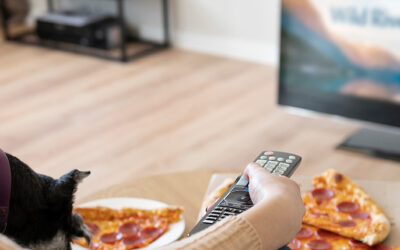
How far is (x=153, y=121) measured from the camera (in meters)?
3.11

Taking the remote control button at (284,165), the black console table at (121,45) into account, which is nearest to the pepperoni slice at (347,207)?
the remote control button at (284,165)

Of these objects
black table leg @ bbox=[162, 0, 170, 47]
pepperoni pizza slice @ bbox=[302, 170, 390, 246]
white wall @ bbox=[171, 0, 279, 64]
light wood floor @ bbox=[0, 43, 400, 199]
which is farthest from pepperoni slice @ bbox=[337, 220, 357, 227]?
black table leg @ bbox=[162, 0, 170, 47]

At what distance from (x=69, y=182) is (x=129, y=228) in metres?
0.34

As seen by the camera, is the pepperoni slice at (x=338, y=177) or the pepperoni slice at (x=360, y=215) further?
the pepperoni slice at (x=338, y=177)

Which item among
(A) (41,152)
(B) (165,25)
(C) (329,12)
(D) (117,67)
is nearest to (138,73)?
(D) (117,67)

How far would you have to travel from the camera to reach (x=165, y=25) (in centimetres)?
433

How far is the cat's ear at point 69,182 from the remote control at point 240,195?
0.19 meters

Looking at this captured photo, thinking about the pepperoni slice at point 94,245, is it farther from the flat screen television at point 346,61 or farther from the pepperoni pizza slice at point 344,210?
the flat screen television at point 346,61

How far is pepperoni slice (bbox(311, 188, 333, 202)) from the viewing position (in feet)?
4.31

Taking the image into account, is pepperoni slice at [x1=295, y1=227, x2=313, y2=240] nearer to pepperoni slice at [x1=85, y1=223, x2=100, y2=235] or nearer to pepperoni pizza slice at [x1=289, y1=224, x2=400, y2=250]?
pepperoni pizza slice at [x1=289, y1=224, x2=400, y2=250]

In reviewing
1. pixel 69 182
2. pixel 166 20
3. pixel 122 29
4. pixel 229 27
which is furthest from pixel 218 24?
pixel 69 182

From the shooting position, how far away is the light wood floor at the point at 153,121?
267 cm

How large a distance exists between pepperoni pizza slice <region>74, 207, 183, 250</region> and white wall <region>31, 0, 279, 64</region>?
2.77 metres

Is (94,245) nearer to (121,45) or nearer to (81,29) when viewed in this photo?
(121,45)
